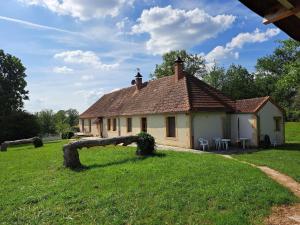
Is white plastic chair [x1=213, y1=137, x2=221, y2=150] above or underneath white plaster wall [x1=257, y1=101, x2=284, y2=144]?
underneath

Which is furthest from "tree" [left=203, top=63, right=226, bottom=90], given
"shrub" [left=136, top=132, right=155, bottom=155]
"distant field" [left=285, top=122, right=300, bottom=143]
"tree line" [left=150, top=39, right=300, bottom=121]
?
"shrub" [left=136, top=132, right=155, bottom=155]

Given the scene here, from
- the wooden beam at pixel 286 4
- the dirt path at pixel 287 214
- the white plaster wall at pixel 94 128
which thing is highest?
the wooden beam at pixel 286 4

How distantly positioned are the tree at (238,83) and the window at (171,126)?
31652 mm

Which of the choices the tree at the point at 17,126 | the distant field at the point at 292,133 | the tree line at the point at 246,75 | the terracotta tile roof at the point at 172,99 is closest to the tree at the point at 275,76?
the tree line at the point at 246,75

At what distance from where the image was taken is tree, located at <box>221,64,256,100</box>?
54.2 meters

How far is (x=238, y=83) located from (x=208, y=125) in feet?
119

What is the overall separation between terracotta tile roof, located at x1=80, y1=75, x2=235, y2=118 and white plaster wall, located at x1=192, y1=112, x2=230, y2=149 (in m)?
0.50

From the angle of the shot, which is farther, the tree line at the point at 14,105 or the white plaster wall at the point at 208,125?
the tree line at the point at 14,105

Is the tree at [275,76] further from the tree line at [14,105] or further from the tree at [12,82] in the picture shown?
the tree at [12,82]

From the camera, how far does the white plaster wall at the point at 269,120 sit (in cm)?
2109

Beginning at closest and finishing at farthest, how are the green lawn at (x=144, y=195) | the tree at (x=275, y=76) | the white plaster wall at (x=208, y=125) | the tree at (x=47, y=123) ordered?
the green lawn at (x=144, y=195) → the white plaster wall at (x=208, y=125) → the tree at (x=275, y=76) → the tree at (x=47, y=123)

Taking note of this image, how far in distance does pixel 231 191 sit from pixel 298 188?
2176mm

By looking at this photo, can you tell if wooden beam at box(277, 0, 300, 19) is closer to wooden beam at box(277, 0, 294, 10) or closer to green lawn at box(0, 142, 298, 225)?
wooden beam at box(277, 0, 294, 10)

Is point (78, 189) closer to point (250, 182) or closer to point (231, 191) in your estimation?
point (231, 191)
